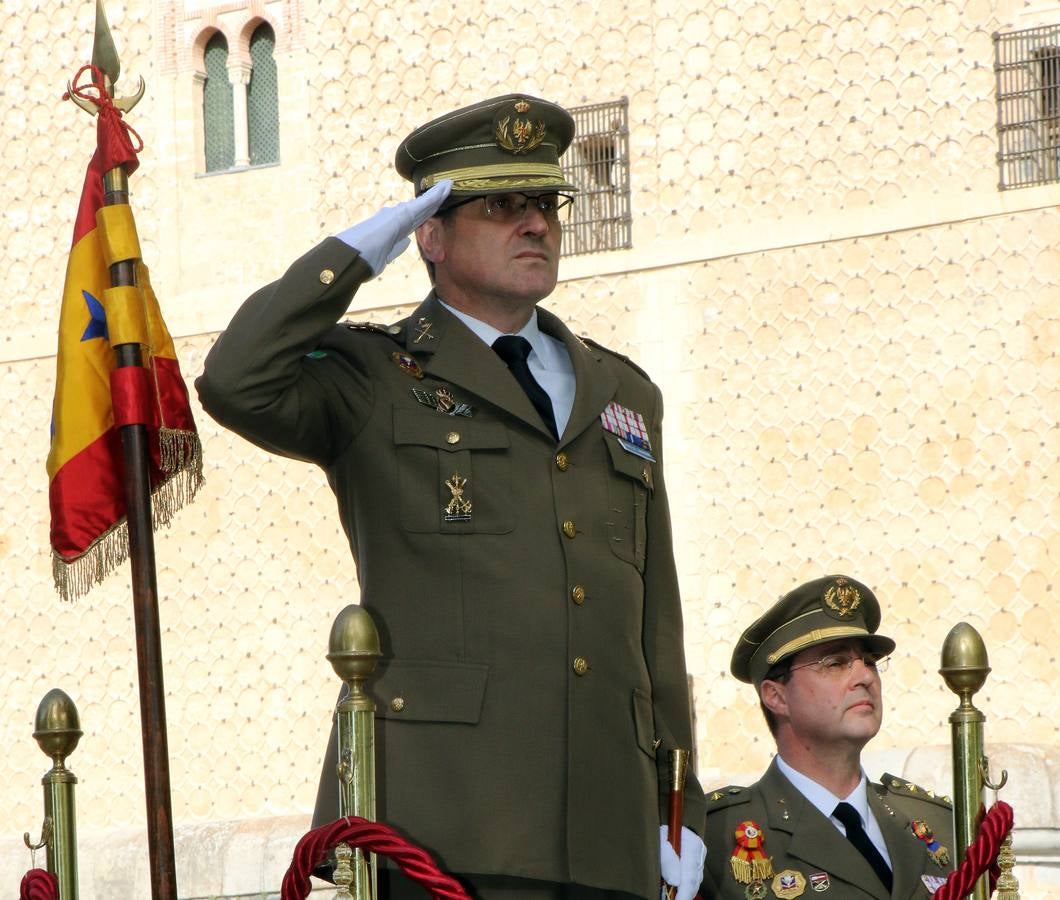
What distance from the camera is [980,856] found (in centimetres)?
316

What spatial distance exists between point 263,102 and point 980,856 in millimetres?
12009

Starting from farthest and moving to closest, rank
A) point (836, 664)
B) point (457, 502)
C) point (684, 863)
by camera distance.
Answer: point (836, 664), point (684, 863), point (457, 502)

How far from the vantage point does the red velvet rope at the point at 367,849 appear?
3.04 metres

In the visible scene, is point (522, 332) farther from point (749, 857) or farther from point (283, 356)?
point (749, 857)

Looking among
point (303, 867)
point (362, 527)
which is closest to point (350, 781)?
point (303, 867)

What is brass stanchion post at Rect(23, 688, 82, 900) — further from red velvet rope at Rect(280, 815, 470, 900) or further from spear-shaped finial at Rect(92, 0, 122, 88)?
spear-shaped finial at Rect(92, 0, 122, 88)

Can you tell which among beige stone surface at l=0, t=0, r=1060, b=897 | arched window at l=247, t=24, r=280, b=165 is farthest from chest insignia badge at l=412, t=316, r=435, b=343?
arched window at l=247, t=24, r=280, b=165

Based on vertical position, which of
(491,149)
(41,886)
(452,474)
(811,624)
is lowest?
(41,886)

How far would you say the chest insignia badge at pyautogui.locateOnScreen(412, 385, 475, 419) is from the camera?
3.51 meters

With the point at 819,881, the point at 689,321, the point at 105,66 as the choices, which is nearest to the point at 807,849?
the point at 819,881

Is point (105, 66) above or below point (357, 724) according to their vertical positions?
above

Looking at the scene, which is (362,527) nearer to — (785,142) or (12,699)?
(785,142)

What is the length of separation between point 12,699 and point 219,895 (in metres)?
3.20

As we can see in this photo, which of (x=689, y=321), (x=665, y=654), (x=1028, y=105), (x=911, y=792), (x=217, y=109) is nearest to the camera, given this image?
(x=665, y=654)
